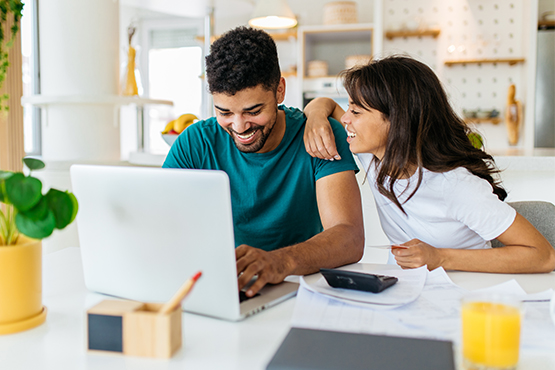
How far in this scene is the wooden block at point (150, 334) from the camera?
59 cm

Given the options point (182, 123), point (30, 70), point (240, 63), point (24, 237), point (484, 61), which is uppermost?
point (484, 61)

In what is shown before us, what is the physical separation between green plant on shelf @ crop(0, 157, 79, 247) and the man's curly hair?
57cm

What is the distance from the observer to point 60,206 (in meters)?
0.67

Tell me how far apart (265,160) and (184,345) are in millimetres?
746

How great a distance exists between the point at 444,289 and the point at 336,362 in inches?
15.0

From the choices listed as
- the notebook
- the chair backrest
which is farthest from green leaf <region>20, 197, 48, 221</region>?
the chair backrest

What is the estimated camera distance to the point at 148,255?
73cm

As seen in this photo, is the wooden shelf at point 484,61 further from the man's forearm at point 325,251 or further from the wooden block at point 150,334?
the wooden block at point 150,334

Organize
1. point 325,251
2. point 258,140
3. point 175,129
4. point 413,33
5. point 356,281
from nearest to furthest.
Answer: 1. point 356,281
2. point 325,251
3. point 258,140
4. point 175,129
5. point 413,33

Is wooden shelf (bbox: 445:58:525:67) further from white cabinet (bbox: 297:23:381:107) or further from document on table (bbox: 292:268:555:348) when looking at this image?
document on table (bbox: 292:268:555:348)

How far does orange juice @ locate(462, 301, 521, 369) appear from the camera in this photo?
1.79ft

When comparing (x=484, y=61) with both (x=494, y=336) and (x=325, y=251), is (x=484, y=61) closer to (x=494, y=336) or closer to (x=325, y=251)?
(x=325, y=251)

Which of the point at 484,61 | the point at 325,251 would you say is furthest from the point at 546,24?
the point at 325,251

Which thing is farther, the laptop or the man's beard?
the man's beard
